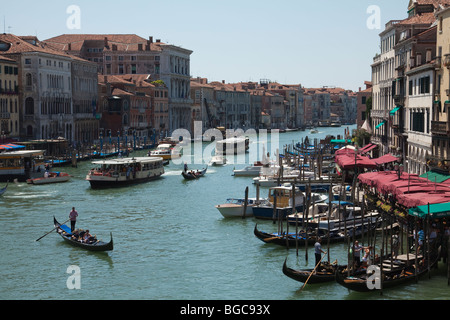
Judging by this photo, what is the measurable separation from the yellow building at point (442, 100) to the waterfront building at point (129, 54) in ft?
177

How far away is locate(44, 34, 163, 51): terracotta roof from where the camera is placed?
251 ft

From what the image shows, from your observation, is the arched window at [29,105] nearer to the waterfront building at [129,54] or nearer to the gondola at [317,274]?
the waterfront building at [129,54]

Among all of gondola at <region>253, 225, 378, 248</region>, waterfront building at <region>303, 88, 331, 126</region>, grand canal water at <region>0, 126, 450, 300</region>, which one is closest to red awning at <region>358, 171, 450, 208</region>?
grand canal water at <region>0, 126, 450, 300</region>

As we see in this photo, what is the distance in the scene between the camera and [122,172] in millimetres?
35219

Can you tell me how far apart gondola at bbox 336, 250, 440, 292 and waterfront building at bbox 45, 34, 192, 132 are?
62.9 metres

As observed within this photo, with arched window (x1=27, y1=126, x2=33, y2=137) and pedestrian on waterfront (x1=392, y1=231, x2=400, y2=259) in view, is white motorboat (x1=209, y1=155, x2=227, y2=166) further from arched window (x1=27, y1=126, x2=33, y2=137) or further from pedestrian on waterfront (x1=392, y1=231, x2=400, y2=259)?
pedestrian on waterfront (x1=392, y1=231, x2=400, y2=259)

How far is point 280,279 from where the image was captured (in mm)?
16781

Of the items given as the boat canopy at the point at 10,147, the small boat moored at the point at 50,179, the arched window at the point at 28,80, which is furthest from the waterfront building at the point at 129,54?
the small boat moored at the point at 50,179

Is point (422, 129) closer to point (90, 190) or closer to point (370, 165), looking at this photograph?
point (370, 165)

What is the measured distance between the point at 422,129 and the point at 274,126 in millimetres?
90357

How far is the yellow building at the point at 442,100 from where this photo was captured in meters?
24.1

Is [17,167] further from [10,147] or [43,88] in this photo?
[43,88]

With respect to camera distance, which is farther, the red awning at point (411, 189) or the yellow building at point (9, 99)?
the yellow building at point (9, 99)
